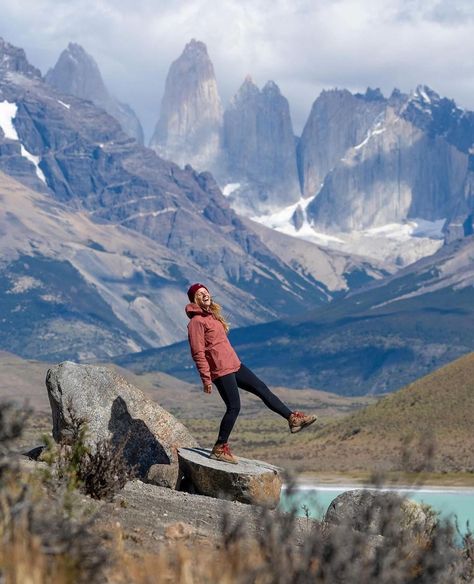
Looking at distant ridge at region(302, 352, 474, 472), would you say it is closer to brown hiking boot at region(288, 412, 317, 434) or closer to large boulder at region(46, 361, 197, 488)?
large boulder at region(46, 361, 197, 488)

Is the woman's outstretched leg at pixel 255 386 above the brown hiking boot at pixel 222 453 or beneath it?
above

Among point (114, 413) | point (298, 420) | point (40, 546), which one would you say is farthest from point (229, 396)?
point (40, 546)

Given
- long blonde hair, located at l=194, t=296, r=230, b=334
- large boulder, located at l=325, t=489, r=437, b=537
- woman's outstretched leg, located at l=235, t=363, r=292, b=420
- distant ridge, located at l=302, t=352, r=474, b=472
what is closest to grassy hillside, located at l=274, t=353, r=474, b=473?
distant ridge, located at l=302, t=352, r=474, b=472

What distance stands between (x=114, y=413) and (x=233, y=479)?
385cm

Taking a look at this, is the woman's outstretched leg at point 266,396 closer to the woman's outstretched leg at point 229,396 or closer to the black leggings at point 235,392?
the black leggings at point 235,392

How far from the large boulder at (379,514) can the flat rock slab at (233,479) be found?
1023 mm

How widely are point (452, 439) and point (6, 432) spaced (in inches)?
3006

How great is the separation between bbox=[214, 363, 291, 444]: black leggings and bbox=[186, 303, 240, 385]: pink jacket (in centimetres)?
14

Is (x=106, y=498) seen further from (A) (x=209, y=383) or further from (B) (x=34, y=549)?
(B) (x=34, y=549)

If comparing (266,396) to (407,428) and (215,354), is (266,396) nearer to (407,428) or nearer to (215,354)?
(215,354)

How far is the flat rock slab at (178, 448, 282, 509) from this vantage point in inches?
800

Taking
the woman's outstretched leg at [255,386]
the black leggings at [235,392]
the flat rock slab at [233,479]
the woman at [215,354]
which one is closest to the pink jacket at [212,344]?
the woman at [215,354]

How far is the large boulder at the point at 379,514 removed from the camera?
418 inches

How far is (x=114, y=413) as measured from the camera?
23.7 meters
